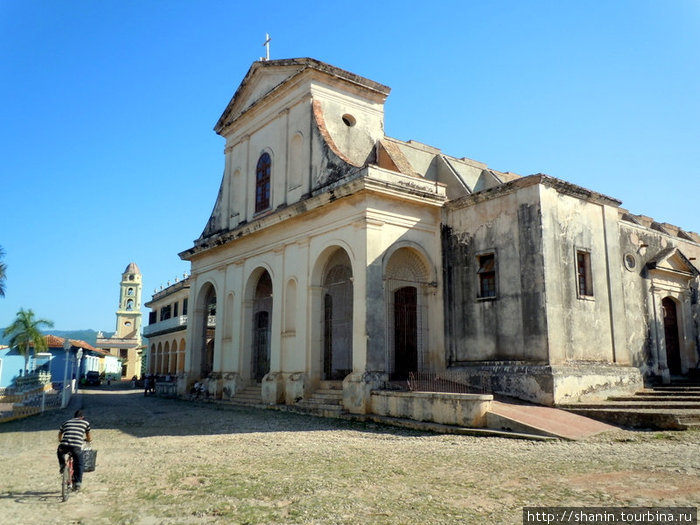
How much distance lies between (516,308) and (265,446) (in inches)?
266

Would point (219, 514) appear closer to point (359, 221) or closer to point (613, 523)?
point (613, 523)

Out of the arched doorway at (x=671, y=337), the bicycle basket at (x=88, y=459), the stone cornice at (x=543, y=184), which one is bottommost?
the bicycle basket at (x=88, y=459)

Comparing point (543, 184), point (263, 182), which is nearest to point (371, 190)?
point (543, 184)

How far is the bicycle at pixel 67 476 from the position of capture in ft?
20.4

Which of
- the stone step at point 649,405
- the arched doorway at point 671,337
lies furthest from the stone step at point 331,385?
the arched doorway at point 671,337

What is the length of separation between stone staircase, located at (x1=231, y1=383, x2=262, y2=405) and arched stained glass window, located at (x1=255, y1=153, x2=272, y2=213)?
237 inches

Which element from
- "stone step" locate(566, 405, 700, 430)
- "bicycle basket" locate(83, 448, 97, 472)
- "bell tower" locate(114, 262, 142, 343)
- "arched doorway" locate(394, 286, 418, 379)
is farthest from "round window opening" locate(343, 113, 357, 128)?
"bell tower" locate(114, 262, 142, 343)

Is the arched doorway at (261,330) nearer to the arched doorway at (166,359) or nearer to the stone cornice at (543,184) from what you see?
the stone cornice at (543,184)

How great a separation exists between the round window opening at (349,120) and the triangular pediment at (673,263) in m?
9.56

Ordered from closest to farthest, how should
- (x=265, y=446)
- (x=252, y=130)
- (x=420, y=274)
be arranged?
(x=265, y=446) < (x=420, y=274) < (x=252, y=130)

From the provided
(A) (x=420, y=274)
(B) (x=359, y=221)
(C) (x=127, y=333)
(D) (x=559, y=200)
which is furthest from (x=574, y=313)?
(C) (x=127, y=333)

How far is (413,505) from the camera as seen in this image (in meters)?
5.53

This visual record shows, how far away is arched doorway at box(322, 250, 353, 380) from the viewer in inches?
709

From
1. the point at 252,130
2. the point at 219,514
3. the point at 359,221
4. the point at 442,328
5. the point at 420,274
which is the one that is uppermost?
the point at 252,130
